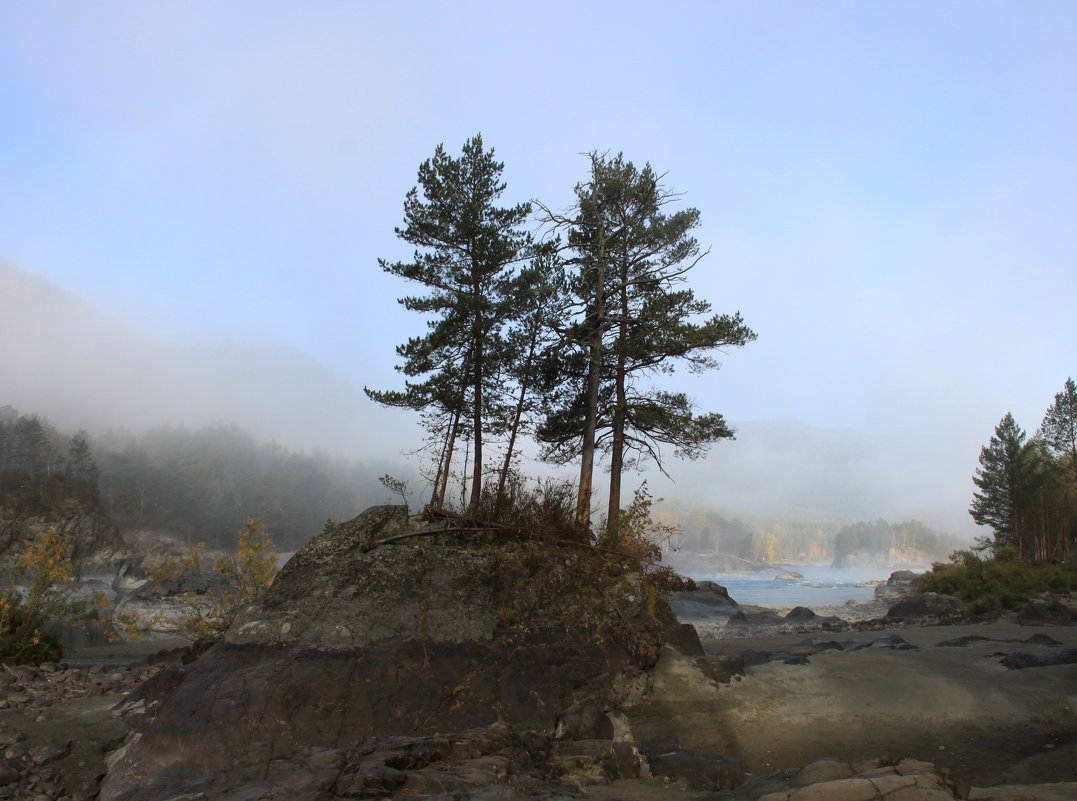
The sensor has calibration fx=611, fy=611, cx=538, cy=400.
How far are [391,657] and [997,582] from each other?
34141 mm

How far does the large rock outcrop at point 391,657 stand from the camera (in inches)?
255

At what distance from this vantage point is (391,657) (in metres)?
7.56

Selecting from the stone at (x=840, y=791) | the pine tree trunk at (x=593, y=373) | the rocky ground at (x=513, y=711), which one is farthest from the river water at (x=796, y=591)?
the stone at (x=840, y=791)

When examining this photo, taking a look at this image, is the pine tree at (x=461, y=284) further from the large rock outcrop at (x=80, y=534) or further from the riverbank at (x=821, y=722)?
Answer: the large rock outcrop at (x=80, y=534)

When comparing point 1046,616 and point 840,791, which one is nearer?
point 840,791

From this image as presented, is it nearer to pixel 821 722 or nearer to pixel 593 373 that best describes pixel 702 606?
pixel 593 373

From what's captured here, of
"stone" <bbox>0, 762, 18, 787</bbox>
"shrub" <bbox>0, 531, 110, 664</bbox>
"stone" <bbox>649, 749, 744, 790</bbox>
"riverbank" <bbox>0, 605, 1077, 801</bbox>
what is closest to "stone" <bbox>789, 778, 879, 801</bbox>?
"riverbank" <bbox>0, 605, 1077, 801</bbox>

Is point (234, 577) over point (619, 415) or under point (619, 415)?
under

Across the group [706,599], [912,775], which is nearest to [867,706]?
[912,775]

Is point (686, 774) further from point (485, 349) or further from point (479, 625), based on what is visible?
point (485, 349)

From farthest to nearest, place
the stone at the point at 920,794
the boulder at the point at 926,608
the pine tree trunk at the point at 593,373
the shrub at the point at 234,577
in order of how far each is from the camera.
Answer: the boulder at the point at 926,608 → the pine tree trunk at the point at 593,373 → the shrub at the point at 234,577 → the stone at the point at 920,794

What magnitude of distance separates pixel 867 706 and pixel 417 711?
5.96 m

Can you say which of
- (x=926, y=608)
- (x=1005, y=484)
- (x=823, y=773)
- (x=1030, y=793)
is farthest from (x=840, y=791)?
(x=1005, y=484)

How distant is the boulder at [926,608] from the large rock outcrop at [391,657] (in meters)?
21.3
